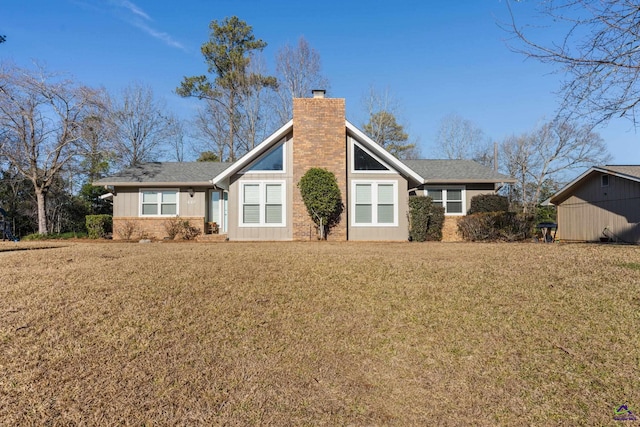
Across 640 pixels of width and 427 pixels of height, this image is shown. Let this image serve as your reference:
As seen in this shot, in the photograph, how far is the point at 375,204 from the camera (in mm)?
15125

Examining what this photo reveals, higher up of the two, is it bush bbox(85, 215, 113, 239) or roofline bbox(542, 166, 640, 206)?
roofline bbox(542, 166, 640, 206)

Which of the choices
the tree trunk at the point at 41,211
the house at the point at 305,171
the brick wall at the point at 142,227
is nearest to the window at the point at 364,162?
the house at the point at 305,171

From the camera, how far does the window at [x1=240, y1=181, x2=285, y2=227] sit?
14.9 meters

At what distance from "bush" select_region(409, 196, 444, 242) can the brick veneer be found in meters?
2.69

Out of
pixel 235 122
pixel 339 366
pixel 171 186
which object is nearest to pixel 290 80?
pixel 235 122

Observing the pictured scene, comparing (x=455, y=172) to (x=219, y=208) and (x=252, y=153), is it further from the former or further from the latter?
(x=219, y=208)

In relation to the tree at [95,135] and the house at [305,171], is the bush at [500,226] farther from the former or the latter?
the tree at [95,135]

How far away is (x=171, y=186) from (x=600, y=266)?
1632 cm

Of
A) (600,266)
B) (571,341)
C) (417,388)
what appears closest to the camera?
(417,388)

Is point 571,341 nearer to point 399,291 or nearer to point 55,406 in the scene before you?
point 399,291

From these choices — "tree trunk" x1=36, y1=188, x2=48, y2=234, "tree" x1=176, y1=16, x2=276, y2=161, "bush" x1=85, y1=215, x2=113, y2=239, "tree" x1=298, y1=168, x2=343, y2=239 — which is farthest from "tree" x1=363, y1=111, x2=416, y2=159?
"tree trunk" x1=36, y1=188, x2=48, y2=234

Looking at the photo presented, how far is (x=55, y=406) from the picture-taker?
3.32m

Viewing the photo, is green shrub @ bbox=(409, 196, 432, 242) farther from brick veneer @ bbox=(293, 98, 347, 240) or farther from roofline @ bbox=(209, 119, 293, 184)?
roofline @ bbox=(209, 119, 293, 184)

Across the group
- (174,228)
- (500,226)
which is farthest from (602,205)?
(174,228)
